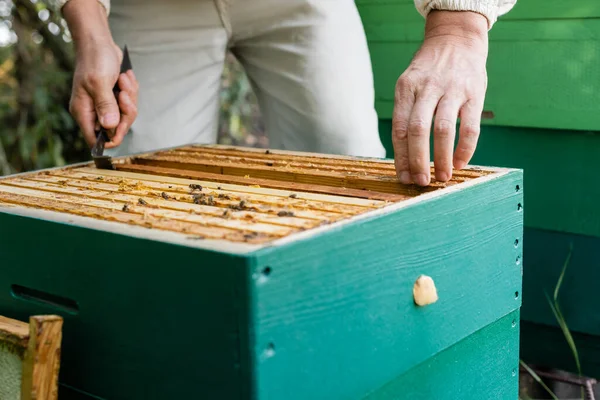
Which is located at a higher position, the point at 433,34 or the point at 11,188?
the point at 433,34

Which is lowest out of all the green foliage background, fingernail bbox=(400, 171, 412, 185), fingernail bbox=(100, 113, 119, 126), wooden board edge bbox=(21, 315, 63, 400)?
wooden board edge bbox=(21, 315, 63, 400)

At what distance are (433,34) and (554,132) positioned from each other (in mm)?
747

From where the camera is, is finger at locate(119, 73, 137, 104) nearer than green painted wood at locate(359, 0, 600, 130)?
Yes

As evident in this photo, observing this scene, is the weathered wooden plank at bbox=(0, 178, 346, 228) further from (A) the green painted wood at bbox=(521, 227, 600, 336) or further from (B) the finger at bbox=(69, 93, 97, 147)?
(A) the green painted wood at bbox=(521, 227, 600, 336)

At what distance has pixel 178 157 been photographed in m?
1.61

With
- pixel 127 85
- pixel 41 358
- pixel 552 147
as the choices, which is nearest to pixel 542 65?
pixel 552 147

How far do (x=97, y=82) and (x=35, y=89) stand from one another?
6.17ft

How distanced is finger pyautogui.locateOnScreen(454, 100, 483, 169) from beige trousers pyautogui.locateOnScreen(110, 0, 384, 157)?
616mm

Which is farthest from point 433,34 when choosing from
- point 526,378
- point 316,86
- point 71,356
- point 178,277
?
point 526,378

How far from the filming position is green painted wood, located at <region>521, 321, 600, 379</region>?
201cm

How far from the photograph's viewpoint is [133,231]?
0.97 m

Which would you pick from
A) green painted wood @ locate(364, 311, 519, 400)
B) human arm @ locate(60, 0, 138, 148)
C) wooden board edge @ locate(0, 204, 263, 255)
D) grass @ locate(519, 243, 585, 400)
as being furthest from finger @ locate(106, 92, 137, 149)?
grass @ locate(519, 243, 585, 400)

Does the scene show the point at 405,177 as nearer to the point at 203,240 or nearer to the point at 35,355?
the point at 203,240

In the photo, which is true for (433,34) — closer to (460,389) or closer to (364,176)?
(364,176)
